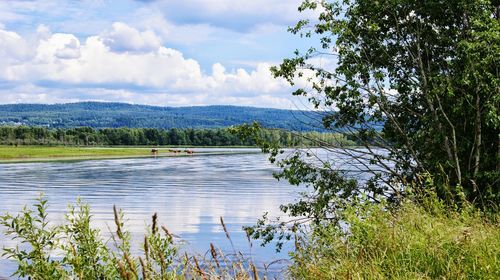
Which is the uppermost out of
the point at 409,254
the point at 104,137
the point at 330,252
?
the point at 409,254

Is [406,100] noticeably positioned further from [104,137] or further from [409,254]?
[104,137]

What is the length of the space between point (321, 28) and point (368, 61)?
1525 millimetres

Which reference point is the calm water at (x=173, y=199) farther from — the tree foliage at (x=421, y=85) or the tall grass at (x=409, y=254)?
the tall grass at (x=409, y=254)

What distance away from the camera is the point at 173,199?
1660 inches

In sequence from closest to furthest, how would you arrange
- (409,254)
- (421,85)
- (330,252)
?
(409,254) < (330,252) < (421,85)

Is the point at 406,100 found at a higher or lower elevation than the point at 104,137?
higher

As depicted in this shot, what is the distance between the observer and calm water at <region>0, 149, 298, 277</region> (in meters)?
27.6

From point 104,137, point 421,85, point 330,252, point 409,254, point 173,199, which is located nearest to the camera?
point 409,254

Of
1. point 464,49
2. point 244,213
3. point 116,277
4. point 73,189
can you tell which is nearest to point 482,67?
point 464,49

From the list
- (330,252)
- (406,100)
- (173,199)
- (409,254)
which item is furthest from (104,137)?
(409,254)

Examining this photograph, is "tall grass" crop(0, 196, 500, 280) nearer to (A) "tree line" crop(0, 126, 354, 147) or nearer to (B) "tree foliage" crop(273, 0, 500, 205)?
(B) "tree foliage" crop(273, 0, 500, 205)

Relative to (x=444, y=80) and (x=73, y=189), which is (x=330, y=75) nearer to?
(x=444, y=80)

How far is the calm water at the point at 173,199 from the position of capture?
90.5 feet

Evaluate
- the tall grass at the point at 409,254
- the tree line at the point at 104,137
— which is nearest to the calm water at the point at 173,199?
the tall grass at the point at 409,254
